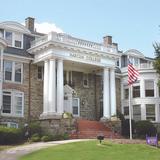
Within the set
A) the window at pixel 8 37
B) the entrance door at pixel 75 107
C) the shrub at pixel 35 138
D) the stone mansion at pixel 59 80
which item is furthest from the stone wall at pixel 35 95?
the shrub at pixel 35 138

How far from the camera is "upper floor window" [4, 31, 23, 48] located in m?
39.6

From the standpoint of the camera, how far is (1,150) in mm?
25375

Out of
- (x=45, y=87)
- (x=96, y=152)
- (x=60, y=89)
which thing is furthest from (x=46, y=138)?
(x=96, y=152)

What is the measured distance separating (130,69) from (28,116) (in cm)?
1063

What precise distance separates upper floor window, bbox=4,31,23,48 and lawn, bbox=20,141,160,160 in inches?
650

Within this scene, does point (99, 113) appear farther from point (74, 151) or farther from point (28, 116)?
point (74, 151)

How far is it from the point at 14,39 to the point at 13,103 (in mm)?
6584

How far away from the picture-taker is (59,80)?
121ft

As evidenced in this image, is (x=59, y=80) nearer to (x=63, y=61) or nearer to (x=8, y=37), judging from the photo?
(x=63, y=61)

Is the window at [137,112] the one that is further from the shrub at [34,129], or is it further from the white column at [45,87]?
the shrub at [34,129]

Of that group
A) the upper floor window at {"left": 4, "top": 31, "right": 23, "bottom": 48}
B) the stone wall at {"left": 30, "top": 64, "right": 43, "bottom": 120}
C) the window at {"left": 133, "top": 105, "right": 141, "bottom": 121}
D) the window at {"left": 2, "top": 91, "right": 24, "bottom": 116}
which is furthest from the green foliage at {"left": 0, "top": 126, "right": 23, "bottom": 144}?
the window at {"left": 133, "top": 105, "right": 141, "bottom": 121}

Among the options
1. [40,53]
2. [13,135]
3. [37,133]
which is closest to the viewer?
[13,135]

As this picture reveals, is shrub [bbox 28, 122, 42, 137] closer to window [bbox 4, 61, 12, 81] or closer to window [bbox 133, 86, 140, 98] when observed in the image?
window [bbox 4, 61, 12, 81]

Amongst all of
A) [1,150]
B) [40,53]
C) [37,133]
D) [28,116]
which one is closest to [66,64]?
[40,53]
